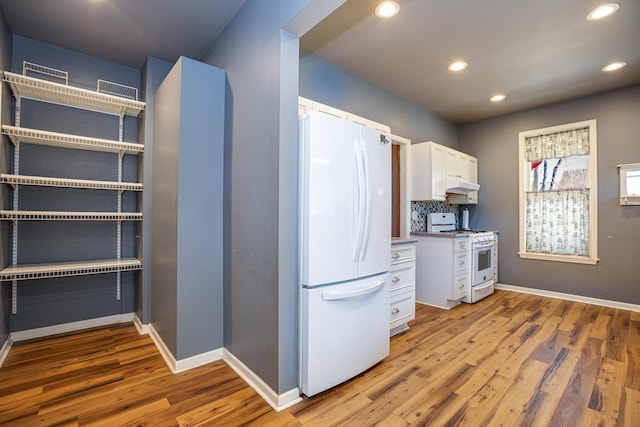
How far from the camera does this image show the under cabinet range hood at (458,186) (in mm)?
4100

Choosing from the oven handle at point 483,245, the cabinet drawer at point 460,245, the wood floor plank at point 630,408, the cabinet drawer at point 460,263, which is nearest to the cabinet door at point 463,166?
the oven handle at point 483,245

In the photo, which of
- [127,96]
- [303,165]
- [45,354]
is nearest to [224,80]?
[303,165]

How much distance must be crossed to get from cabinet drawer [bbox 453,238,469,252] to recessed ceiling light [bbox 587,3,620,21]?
7.71ft

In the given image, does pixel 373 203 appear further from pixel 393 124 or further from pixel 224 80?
pixel 393 124

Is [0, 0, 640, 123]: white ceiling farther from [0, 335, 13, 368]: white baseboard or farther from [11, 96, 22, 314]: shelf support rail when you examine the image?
[0, 335, 13, 368]: white baseboard

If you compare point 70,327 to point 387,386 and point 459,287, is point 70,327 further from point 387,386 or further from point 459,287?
point 459,287

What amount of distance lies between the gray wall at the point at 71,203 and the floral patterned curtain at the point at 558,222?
5.39 metres

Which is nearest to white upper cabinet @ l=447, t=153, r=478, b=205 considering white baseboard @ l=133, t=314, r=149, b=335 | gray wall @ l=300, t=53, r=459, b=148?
gray wall @ l=300, t=53, r=459, b=148

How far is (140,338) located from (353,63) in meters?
3.41

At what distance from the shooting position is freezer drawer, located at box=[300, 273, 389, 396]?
1796 millimetres

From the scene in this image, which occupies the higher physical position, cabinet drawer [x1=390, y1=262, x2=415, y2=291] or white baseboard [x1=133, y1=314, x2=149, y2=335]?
cabinet drawer [x1=390, y1=262, x2=415, y2=291]

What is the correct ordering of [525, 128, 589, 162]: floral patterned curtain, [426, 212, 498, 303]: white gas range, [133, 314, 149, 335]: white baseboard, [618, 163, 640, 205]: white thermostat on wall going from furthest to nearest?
[525, 128, 589, 162]: floral patterned curtain, [426, 212, 498, 303]: white gas range, [618, 163, 640, 205]: white thermostat on wall, [133, 314, 149, 335]: white baseboard

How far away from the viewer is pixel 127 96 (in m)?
3.03

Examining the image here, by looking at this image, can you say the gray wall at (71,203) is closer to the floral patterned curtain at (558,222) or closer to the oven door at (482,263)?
the oven door at (482,263)
